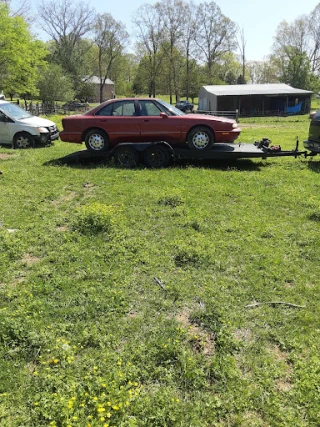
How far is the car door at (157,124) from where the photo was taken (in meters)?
8.72

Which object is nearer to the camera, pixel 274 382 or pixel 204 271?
pixel 274 382

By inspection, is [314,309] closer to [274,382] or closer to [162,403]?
[274,382]

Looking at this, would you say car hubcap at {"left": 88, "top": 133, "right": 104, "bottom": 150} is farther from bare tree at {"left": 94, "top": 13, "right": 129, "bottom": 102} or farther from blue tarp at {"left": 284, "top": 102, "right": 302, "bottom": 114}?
bare tree at {"left": 94, "top": 13, "right": 129, "bottom": 102}

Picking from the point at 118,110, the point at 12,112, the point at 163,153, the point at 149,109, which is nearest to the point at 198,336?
the point at 163,153

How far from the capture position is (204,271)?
4.06 meters

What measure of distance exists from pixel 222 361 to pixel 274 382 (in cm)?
40

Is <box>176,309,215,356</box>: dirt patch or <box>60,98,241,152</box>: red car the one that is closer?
<box>176,309,215,356</box>: dirt patch

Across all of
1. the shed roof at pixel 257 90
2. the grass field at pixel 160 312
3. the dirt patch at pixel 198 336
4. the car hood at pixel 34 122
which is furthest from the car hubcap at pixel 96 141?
the shed roof at pixel 257 90

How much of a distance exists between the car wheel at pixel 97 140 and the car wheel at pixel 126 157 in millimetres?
479

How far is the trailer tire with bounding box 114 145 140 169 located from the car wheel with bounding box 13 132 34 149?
17.1ft

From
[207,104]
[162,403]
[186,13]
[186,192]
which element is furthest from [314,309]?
[186,13]

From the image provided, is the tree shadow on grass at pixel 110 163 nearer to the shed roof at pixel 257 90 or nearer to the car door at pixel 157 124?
the car door at pixel 157 124

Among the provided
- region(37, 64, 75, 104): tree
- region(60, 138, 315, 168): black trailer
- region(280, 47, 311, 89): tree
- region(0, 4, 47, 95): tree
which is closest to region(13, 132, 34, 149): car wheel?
region(60, 138, 315, 168): black trailer

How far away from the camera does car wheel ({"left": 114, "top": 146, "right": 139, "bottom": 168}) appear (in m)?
8.77
